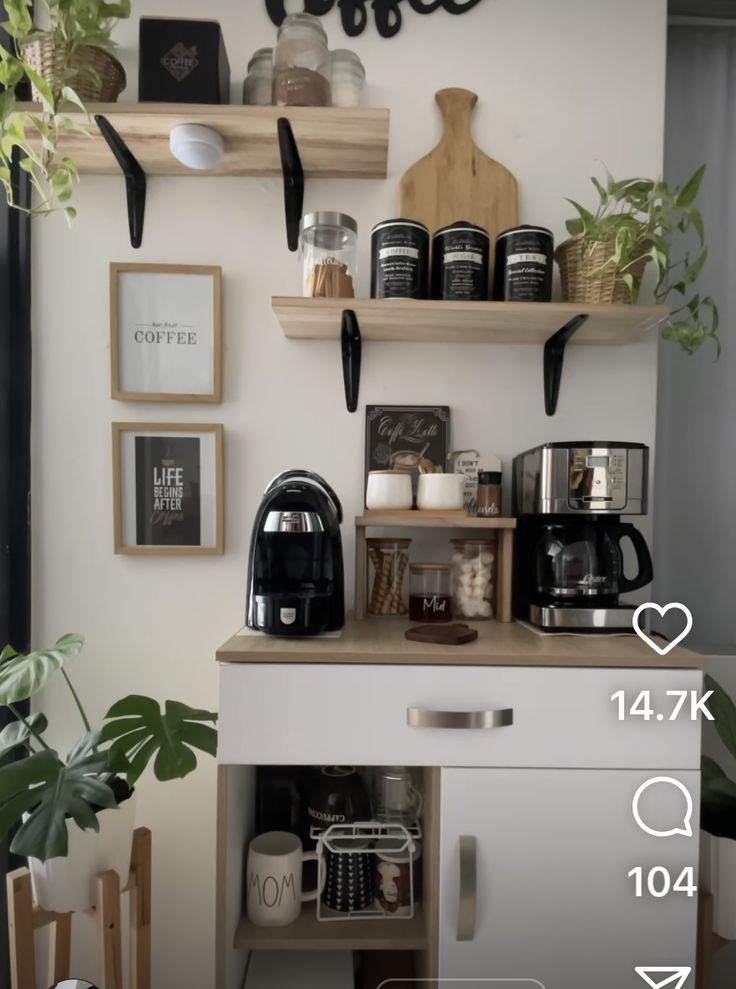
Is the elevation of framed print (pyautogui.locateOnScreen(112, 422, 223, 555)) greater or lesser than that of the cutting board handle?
lesser

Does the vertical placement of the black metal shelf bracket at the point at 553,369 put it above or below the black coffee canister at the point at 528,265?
below

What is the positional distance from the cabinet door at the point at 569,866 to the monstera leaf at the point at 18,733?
2.51 ft

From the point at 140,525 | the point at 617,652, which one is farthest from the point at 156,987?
the point at 617,652

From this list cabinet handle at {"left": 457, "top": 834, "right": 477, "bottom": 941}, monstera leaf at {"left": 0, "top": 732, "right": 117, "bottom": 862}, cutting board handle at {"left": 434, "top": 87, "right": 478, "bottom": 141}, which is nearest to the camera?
monstera leaf at {"left": 0, "top": 732, "right": 117, "bottom": 862}

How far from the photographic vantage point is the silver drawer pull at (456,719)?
42.0 inches

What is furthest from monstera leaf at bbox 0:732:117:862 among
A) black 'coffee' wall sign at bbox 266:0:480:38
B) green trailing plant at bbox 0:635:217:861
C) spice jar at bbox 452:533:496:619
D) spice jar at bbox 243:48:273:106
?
black 'coffee' wall sign at bbox 266:0:480:38

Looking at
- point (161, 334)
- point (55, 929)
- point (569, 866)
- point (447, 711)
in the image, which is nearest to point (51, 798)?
point (55, 929)

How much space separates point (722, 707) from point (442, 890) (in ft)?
2.29

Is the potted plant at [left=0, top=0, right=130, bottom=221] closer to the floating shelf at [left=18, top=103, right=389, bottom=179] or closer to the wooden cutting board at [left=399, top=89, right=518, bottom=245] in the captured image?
the floating shelf at [left=18, top=103, right=389, bottom=179]

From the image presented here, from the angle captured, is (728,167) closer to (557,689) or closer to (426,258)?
(426,258)

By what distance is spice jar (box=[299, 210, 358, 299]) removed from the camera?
51.6 inches

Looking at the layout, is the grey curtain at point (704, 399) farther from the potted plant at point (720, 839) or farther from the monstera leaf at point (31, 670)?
the monstera leaf at point (31, 670)

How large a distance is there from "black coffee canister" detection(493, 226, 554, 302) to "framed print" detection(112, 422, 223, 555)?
2.50 feet

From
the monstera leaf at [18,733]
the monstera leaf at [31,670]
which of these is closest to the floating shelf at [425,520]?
the monstera leaf at [31,670]
